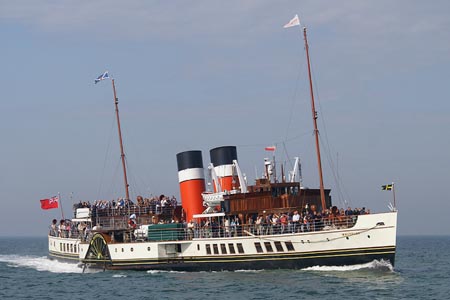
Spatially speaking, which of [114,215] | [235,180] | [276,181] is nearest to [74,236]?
[114,215]

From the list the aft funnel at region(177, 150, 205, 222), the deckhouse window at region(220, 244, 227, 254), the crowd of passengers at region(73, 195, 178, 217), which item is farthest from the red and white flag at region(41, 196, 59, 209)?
the deckhouse window at region(220, 244, 227, 254)

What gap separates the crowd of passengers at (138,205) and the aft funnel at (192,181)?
9.99ft

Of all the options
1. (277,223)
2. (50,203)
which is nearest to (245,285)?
(277,223)

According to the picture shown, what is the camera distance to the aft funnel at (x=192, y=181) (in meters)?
51.6

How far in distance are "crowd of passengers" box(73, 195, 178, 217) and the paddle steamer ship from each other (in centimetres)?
9

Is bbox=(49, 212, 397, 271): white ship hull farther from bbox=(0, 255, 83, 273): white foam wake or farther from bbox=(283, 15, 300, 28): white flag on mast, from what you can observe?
bbox=(283, 15, 300, 28): white flag on mast

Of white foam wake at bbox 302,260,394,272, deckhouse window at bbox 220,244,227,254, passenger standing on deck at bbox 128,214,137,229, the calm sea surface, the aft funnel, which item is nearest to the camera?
the calm sea surface

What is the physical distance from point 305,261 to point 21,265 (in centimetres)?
2951

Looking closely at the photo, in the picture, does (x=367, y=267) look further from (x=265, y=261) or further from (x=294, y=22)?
(x=294, y=22)

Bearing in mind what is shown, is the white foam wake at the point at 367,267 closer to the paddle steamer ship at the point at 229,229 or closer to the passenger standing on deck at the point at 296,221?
the paddle steamer ship at the point at 229,229

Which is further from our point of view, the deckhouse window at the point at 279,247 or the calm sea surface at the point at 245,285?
the deckhouse window at the point at 279,247

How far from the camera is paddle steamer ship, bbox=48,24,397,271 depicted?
135 feet

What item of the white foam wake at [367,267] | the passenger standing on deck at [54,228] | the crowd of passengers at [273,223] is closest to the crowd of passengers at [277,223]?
the crowd of passengers at [273,223]

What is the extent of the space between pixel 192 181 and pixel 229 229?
7.42 metres
